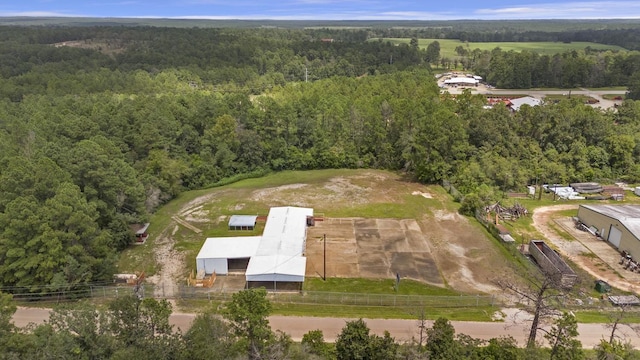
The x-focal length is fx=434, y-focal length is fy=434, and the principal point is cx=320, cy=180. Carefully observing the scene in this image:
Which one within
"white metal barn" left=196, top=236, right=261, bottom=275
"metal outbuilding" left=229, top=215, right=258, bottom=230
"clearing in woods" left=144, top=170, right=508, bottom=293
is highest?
"white metal barn" left=196, top=236, right=261, bottom=275

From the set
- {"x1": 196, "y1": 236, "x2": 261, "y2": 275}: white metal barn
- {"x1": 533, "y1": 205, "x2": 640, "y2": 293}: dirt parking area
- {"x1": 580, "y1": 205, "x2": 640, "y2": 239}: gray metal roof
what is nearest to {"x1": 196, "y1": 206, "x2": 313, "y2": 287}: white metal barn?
{"x1": 196, "y1": 236, "x2": 261, "y2": 275}: white metal barn

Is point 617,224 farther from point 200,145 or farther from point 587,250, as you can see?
point 200,145

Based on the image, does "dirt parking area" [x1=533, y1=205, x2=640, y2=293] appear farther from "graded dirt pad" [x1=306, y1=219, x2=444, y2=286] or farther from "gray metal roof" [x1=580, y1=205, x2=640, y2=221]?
"graded dirt pad" [x1=306, y1=219, x2=444, y2=286]

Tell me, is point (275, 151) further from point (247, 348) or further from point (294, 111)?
point (247, 348)

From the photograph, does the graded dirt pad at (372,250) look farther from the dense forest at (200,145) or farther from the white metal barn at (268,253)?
the dense forest at (200,145)

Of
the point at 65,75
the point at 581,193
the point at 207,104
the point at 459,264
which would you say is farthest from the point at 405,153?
the point at 65,75

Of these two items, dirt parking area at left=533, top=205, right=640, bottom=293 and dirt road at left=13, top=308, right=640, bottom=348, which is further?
dirt parking area at left=533, top=205, right=640, bottom=293

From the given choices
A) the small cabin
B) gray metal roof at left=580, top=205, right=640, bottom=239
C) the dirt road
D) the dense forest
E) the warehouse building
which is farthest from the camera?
the small cabin
